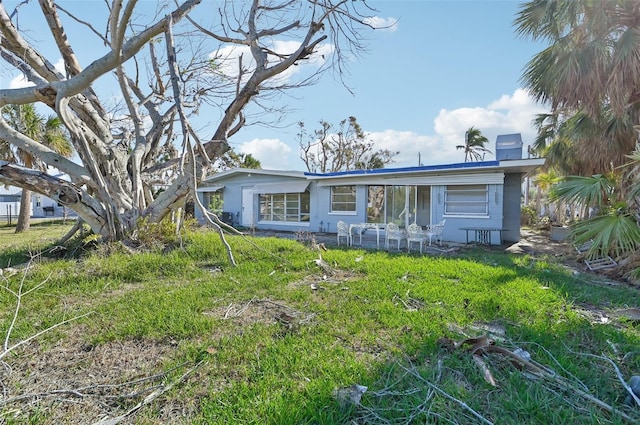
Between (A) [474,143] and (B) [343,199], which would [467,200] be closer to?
(B) [343,199]

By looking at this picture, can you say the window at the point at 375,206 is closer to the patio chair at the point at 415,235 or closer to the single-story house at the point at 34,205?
the patio chair at the point at 415,235

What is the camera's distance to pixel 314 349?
3227mm

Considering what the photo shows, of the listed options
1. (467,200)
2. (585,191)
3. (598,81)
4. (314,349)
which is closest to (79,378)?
(314,349)

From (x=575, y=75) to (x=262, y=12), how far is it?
26.6 feet

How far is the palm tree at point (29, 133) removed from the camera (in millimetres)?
15219

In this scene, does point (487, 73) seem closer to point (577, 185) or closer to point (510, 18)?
point (510, 18)

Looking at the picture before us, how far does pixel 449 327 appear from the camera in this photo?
12.3ft

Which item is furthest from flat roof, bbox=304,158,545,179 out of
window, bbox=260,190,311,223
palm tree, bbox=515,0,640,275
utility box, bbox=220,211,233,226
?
utility box, bbox=220,211,233,226

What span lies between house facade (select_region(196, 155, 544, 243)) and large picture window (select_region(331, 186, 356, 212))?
0.05 meters

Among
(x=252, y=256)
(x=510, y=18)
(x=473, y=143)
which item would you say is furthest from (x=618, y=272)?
(x=473, y=143)

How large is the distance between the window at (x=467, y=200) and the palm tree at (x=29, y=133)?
17912 mm

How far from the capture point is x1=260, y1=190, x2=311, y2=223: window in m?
16.7

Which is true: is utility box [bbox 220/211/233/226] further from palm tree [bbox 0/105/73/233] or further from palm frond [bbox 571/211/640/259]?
palm frond [bbox 571/211/640/259]

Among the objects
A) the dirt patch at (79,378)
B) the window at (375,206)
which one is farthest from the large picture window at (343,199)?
the dirt patch at (79,378)
